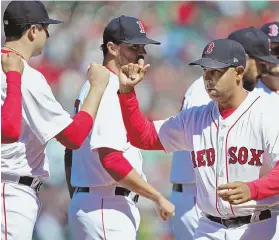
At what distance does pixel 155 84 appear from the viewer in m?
8.58

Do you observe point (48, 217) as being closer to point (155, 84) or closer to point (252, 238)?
point (155, 84)

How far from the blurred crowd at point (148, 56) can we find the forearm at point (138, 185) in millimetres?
3352

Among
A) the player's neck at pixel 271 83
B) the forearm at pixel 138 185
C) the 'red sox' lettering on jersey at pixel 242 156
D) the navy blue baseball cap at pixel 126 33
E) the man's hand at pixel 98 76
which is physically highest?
the navy blue baseball cap at pixel 126 33

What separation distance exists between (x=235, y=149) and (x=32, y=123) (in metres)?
1.12

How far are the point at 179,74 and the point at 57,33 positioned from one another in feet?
4.19

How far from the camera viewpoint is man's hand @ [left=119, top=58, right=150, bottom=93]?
15.9 feet

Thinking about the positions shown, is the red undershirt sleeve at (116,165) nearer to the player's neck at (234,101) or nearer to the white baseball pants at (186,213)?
the player's neck at (234,101)

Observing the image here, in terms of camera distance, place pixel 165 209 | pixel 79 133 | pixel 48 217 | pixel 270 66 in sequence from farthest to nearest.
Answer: pixel 48 217, pixel 270 66, pixel 165 209, pixel 79 133

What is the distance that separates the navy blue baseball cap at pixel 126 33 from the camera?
533 centimetres

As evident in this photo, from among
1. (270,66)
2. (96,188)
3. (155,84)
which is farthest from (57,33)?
(96,188)

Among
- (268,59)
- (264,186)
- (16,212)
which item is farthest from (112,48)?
(268,59)

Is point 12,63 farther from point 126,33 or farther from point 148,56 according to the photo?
point 148,56

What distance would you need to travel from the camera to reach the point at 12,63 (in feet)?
14.1

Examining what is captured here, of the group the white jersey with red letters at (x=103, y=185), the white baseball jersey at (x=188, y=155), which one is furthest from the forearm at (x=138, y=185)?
the white baseball jersey at (x=188, y=155)
